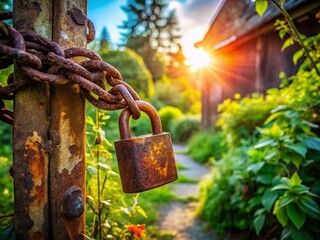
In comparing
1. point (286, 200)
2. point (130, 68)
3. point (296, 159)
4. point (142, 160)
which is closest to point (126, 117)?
point (142, 160)

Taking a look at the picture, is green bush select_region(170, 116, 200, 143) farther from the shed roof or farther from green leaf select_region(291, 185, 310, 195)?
green leaf select_region(291, 185, 310, 195)

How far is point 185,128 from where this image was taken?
14.3m

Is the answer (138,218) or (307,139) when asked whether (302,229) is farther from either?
(138,218)

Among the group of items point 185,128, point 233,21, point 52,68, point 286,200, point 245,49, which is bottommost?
point 286,200

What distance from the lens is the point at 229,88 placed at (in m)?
8.58

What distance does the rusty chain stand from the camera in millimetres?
517

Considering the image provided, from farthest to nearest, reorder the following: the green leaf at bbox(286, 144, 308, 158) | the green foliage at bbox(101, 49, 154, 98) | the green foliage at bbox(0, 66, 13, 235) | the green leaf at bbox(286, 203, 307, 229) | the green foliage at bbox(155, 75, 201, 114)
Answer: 1. the green foliage at bbox(155, 75, 201, 114)
2. the green foliage at bbox(101, 49, 154, 98)
3. the green leaf at bbox(286, 144, 308, 158)
4. the green leaf at bbox(286, 203, 307, 229)
5. the green foliage at bbox(0, 66, 13, 235)

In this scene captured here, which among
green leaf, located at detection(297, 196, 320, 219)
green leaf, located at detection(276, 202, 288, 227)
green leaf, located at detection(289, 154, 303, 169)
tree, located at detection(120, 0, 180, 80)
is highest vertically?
tree, located at detection(120, 0, 180, 80)

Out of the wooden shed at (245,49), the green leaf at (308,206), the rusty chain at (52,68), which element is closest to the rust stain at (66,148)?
the rusty chain at (52,68)

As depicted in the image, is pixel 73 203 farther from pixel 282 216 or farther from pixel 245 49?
pixel 245 49

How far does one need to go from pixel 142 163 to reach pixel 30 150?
32 centimetres

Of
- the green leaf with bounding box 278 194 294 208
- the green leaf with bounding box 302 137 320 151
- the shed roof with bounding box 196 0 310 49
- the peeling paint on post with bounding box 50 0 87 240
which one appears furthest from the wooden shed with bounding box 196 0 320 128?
the peeling paint on post with bounding box 50 0 87 240

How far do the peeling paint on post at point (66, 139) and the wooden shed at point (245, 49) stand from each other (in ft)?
15.2

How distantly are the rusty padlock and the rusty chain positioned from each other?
0.25 ft
